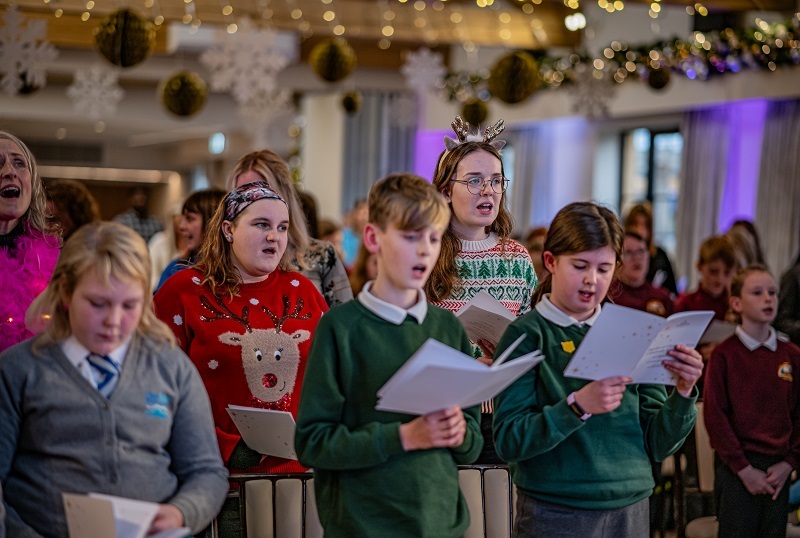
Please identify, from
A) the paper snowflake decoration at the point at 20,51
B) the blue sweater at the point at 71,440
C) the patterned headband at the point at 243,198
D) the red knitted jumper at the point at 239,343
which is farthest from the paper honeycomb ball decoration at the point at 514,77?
the blue sweater at the point at 71,440

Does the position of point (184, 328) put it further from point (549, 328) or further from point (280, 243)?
point (549, 328)

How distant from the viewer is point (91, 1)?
8359 mm

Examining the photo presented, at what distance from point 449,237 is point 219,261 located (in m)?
0.72

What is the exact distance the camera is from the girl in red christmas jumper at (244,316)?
3.06m

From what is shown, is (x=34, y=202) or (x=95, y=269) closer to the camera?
(x=95, y=269)

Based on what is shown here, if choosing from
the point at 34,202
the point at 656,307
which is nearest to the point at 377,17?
the point at 656,307

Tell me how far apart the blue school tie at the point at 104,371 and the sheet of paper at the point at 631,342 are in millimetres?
990

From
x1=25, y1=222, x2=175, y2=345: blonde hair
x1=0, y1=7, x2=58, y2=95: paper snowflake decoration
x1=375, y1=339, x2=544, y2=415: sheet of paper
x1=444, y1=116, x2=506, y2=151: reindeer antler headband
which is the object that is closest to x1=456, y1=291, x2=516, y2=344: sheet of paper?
x1=444, y1=116, x2=506, y2=151: reindeer antler headband

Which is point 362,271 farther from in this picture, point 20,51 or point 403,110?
point 403,110

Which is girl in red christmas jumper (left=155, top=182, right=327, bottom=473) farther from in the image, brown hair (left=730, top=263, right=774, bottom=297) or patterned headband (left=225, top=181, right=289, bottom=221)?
brown hair (left=730, top=263, right=774, bottom=297)

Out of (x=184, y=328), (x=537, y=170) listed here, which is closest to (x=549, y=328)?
(x=184, y=328)

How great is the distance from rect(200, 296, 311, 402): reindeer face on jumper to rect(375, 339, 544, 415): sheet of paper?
0.96 m

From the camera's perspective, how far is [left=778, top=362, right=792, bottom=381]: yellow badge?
160 inches

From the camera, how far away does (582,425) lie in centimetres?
255
